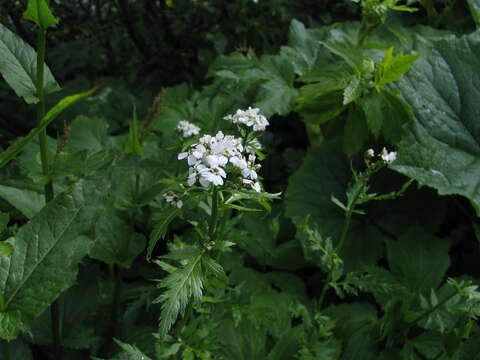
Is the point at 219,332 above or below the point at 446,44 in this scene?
below

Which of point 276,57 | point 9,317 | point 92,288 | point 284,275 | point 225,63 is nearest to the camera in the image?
point 9,317

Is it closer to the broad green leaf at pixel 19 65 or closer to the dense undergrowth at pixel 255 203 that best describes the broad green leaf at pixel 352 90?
the dense undergrowth at pixel 255 203

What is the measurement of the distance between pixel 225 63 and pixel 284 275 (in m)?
1.19

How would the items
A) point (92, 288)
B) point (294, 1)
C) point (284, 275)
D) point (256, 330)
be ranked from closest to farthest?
1. point (256, 330)
2. point (92, 288)
3. point (284, 275)
4. point (294, 1)

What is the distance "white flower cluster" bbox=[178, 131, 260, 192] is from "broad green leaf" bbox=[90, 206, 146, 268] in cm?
72

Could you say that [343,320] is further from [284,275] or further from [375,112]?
[375,112]

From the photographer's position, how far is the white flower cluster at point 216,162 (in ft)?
3.55

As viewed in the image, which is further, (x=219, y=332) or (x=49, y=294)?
(x=219, y=332)

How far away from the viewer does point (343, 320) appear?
1885 millimetres

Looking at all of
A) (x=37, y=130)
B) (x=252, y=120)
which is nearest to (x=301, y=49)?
(x=252, y=120)

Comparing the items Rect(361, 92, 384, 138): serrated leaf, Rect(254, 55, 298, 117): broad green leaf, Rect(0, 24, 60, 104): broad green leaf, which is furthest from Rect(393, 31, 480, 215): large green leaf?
Rect(0, 24, 60, 104): broad green leaf

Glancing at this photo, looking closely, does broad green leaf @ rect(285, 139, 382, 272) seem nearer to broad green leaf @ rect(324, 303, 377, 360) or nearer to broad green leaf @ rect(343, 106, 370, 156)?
broad green leaf @ rect(324, 303, 377, 360)

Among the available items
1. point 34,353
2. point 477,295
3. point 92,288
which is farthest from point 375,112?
point 34,353

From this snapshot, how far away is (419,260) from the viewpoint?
1996mm
